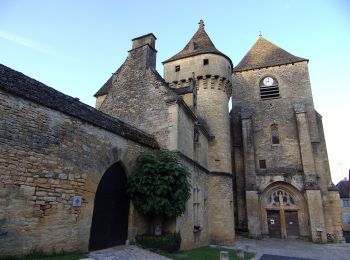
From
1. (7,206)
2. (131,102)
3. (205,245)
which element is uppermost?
(131,102)

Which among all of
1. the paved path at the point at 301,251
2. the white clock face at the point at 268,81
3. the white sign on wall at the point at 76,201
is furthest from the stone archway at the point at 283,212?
the white sign on wall at the point at 76,201

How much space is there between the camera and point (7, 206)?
631cm

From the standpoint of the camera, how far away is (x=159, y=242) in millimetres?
9859

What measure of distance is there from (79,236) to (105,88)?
49.0 ft

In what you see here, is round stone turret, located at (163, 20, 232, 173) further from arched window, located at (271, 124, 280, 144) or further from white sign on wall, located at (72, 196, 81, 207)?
white sign on wall, located at (72, 196, 81, 207)

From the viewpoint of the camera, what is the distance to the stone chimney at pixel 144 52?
1480cm

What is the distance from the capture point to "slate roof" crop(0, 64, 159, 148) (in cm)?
698

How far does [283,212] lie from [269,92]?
450 inches

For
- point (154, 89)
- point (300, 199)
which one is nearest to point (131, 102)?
point (154, 89)

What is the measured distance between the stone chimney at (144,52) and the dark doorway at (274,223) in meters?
15.9

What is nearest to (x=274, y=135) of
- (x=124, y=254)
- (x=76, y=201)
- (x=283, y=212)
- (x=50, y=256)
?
(x=283, y=212)

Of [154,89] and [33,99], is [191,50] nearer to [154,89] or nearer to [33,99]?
[154,89]

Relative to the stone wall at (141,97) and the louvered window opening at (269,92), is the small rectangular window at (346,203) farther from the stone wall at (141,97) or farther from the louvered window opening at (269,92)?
the stone wall at (141,97)

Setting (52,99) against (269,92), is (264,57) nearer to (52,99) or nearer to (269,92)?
(269,92)
